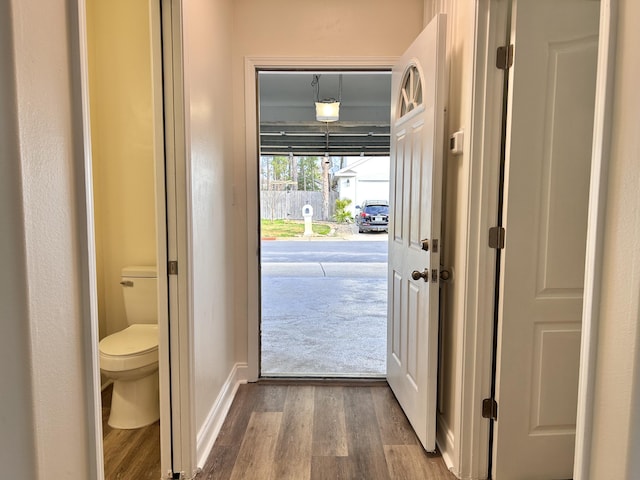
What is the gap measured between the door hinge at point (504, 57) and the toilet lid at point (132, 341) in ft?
7.36

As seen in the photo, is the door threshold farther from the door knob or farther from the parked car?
the parked car

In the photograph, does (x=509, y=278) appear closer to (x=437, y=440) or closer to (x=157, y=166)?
(x=437, y=440)

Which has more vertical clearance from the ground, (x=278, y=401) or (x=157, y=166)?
(x=157, y=166)

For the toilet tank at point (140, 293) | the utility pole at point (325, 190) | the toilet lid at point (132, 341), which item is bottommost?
the toilet lid at point (132, 341)

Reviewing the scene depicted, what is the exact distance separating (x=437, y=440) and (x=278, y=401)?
→ 3.38 feet

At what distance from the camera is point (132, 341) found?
240cm

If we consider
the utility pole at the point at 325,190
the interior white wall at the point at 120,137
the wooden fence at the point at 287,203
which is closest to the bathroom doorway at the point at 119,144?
the interior white wall at the point at 120,137

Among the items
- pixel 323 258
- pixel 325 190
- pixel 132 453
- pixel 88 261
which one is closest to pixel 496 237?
pixel 88 261

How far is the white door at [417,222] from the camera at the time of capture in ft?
6.63

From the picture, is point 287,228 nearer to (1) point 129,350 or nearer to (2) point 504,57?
(1) point 129,350

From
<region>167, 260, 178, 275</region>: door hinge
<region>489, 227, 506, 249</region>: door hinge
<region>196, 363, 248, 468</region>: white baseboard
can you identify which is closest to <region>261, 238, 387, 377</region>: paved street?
<region>196, 363, 248, 468</region>: white baseboard

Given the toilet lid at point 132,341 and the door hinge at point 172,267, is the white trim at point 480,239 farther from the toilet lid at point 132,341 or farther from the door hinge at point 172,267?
the toilet lid at point 132,341

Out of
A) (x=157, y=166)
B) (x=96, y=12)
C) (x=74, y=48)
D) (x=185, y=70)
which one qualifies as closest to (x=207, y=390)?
(x=157, y=166)

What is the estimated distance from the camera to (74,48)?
97 centimetres
